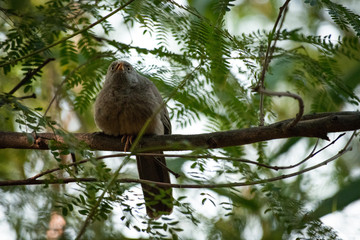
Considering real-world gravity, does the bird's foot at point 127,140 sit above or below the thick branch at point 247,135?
above

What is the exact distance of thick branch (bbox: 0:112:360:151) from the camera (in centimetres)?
308

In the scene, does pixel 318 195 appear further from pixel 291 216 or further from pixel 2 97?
pixel 2 97

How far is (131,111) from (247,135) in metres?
1.93

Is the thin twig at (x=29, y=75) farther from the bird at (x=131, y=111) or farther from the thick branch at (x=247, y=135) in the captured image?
the bird at (x=131, y=111)

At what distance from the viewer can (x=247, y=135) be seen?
3428mm

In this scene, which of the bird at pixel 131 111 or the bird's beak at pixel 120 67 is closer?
the bird at pixel 131 111

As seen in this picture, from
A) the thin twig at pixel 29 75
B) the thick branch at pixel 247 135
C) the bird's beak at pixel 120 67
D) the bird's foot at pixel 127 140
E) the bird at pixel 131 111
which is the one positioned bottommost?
the thick branch at pixel 247 135

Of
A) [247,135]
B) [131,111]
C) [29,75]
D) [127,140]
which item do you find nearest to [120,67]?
[131,111]

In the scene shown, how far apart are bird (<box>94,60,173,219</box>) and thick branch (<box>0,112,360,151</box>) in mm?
640

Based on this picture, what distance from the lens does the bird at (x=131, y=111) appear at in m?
4.89

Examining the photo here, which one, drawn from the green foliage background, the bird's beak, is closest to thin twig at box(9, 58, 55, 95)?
the green foliage background

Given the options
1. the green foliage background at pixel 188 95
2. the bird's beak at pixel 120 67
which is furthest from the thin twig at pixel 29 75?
the bird's beak at pixel 120 67

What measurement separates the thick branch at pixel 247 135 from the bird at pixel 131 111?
64cm

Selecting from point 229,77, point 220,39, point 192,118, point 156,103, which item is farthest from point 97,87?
point 220,39
